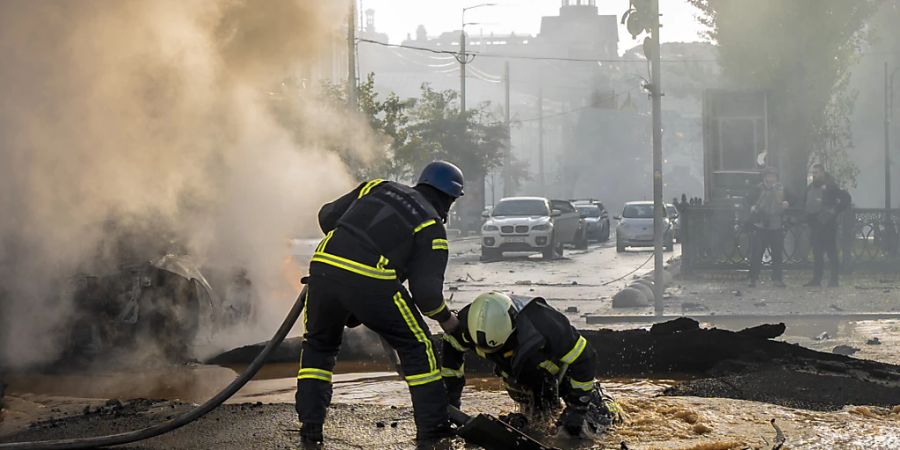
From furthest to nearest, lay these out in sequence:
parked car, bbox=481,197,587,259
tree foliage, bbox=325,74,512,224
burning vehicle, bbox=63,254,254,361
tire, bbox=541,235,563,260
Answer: tree foliage, bbox=325,74,512,224 → tire, bbox=541,235,563,260 → parked car, bbox=481,197,587,259 → burning vehicle, bbox=63,254,254,361

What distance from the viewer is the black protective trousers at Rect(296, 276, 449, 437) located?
6.42 metres

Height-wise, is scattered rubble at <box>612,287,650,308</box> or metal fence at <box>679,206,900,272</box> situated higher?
metal fence at <box>679,206,900,272</box>

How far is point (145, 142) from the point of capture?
40.6ft

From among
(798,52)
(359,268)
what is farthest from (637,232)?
(359,268)

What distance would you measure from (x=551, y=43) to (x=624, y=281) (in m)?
108

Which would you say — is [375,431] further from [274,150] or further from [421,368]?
[274,150]

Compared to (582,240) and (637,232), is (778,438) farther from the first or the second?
(582,240)

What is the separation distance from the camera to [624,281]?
22.5 m

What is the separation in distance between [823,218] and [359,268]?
45.4ft

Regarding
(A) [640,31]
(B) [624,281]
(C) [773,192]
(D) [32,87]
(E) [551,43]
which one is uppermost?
(E) [551,43]

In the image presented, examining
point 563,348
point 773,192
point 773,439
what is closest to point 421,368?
point 563,348

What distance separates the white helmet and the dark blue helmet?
0.68 meters

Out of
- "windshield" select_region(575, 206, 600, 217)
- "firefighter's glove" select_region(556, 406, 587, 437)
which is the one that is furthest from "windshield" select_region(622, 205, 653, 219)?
"firefighter's glove" select_region(556, 406, 587, 437)

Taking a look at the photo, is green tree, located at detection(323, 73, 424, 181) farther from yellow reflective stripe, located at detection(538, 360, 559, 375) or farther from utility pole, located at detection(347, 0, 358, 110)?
yellow reflective stripe, located at detection(538, 360, 559, 375)
